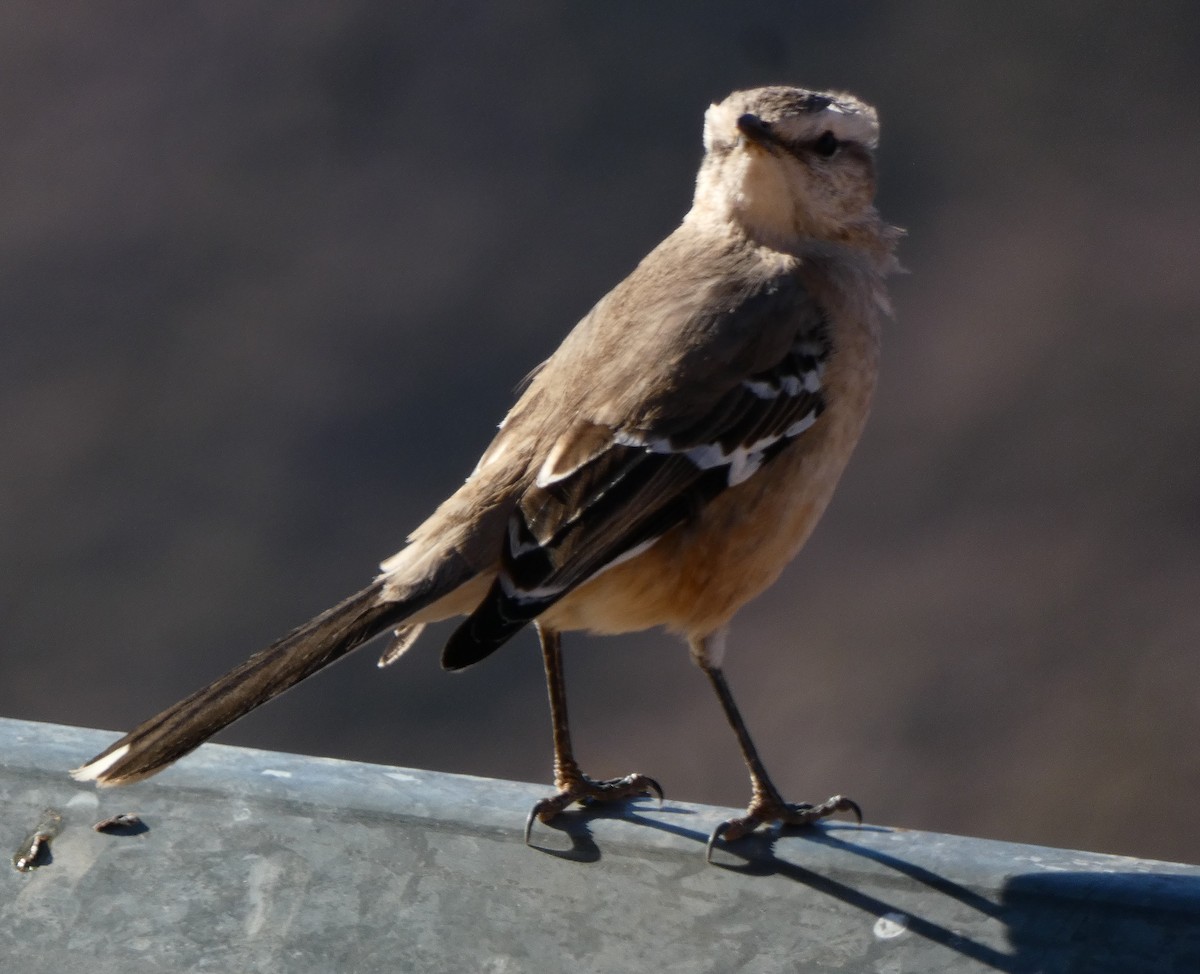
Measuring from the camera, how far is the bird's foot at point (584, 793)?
392 centimetres

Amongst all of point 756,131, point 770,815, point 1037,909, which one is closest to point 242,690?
point 770,815

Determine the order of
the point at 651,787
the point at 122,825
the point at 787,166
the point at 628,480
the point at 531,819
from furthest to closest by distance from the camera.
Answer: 1. the point at 787,166
2. the point at 651,787
3. the point at 628,480
4. the point at 531,819
5. the point at 122,825

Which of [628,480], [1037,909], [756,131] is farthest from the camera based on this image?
[756,131]

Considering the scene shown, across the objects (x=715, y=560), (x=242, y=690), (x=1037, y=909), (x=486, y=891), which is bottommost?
(x=1037, y=909)

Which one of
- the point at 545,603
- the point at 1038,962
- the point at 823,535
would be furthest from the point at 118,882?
the point at 823,535

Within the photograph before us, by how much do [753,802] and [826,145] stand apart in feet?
5.75

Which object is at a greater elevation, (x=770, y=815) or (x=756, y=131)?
(x=756, y=131)

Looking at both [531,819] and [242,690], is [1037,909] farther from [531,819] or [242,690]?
[242,690]

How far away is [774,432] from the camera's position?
4309 millimetres

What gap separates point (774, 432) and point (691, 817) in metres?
0.91

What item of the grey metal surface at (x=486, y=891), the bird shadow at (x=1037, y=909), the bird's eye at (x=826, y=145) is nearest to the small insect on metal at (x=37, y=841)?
the grey metal surface at (x=486, y=891)

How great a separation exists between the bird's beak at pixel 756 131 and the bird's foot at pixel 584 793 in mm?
1619

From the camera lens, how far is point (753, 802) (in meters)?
4.29

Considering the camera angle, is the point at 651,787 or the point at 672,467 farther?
the point at 651,787
